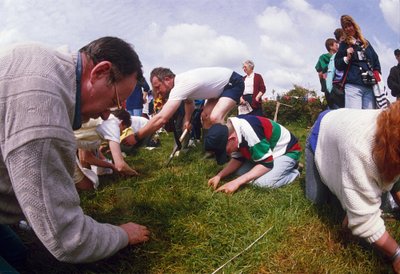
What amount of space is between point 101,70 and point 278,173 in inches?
98.2

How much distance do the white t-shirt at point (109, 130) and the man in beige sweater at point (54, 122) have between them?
2.07 metres

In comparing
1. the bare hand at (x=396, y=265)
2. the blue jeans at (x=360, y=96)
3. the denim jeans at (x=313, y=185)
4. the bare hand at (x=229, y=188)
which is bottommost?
the bare hand at (x=229, y=188)

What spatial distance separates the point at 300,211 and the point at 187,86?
216cm

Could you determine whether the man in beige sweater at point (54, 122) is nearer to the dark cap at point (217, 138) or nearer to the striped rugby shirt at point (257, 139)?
the dark cap at point (217, 138)

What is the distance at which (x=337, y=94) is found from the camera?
523 cm

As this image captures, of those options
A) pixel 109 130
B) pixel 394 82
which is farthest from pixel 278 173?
pixel 394 82

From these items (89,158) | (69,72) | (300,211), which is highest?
(69,72)

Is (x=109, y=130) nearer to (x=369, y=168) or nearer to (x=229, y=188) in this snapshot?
(x=229, y=188)

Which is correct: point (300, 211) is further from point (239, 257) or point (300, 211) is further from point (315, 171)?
point (239, 257)

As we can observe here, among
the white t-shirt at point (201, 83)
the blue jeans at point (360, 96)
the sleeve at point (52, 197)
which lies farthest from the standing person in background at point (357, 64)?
the sleeve at point (52, 197)

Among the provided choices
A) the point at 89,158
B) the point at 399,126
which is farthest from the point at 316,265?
the point at 89,158

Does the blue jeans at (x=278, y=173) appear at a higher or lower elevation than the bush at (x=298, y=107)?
higher

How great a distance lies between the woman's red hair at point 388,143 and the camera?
166cm

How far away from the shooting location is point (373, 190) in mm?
1845
